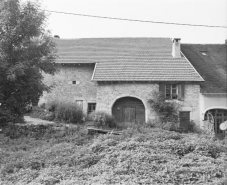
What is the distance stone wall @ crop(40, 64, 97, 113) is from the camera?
1909 cm

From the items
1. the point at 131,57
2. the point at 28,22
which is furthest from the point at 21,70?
the point at 131,57

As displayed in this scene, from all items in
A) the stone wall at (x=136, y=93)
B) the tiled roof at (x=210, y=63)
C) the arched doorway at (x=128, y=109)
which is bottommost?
the arched doorway at (x=128, y=109)

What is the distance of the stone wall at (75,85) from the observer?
752 inches

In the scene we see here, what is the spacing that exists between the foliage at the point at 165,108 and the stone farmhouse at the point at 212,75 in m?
1.85

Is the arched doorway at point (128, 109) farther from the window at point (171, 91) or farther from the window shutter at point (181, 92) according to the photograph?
the window shutter at point (181, 92)

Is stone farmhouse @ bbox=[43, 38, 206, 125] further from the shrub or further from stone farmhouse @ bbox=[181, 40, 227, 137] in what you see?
the shrub

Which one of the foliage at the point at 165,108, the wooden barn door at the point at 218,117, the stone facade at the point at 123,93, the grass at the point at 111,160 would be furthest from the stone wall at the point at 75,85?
the wooden barn door at the point at 218,117

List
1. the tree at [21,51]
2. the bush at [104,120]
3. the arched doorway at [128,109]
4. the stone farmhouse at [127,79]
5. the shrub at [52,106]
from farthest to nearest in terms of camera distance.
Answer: the shrub at [52,106] → the arched doorway at [128,109] → the stone farmhouse at [127,79] → the bush at [104,120] → the tree at [21,51]

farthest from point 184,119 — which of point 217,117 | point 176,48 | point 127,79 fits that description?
point 176,48

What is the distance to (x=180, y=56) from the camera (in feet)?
62.5

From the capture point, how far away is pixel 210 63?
1978 cm

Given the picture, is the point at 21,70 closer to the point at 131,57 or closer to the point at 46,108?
the point at 46,108

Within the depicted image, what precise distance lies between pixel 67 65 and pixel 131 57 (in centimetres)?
497

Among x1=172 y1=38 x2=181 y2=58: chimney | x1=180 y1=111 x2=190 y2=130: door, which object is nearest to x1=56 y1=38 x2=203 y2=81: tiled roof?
x1=172 y1=38 x2=181 y2=58: chimney
